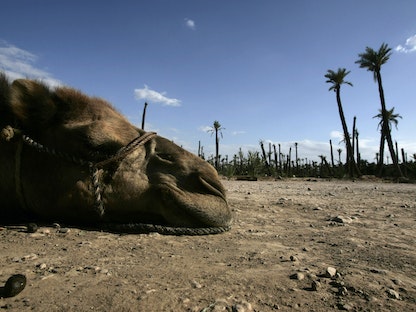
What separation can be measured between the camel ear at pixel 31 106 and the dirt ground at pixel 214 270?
84cm

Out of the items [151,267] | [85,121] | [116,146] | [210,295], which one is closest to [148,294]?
[210,295]

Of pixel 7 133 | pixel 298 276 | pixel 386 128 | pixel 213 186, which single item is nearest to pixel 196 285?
pixel 298 276

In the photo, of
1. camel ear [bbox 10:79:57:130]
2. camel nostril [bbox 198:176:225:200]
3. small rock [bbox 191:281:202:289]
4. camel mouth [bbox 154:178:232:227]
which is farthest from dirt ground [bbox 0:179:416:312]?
camel ear [bbox 10:79:57:130]

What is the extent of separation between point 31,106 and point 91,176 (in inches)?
31.4

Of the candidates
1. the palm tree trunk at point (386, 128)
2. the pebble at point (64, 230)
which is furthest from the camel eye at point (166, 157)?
the palm tree trunk at point (386, 128)

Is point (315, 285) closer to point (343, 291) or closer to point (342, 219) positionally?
point (343, 291)

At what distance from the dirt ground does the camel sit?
0.16 metres

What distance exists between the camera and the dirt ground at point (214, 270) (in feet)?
4.89

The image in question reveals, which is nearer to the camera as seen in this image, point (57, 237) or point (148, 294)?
point (148, 294)

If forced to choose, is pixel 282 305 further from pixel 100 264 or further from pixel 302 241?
pixel 302 241

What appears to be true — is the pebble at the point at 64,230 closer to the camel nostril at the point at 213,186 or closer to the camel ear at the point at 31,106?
the camel ear at the point at 31,106

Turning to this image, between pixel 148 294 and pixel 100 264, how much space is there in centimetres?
53

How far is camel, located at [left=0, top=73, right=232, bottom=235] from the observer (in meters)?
2.64

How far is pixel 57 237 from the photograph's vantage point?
8.19ft
